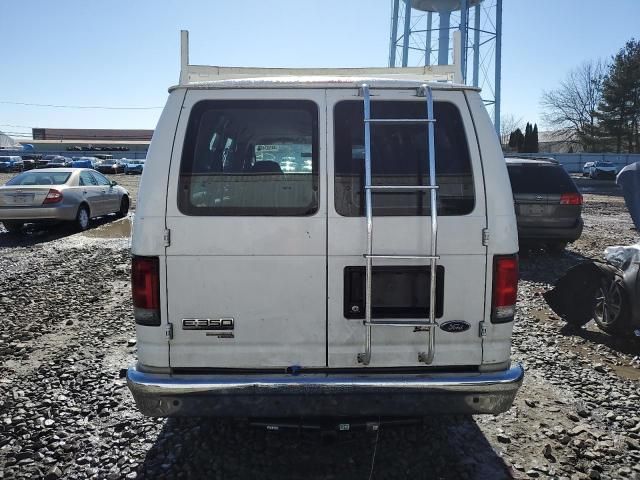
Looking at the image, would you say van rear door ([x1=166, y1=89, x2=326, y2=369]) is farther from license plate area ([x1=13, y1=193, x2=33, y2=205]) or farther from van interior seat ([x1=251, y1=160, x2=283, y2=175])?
license plate area ([x1=13, y1=193, x2=33, y2=205])

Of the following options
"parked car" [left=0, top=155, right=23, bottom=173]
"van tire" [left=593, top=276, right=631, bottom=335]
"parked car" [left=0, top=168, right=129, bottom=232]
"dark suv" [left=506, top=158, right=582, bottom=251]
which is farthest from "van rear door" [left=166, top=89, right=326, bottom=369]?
"parked car" [left=0, top=155, right=23, bottom=173]

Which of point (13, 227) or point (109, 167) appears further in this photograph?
point (109, 167)

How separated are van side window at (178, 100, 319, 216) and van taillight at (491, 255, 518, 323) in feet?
3.50

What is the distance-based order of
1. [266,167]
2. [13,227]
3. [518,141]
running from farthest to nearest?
[518,141], [13,227], [266,167]

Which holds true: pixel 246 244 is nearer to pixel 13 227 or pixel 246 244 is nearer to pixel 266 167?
pixel 266 167

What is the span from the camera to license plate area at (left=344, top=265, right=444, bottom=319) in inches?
110

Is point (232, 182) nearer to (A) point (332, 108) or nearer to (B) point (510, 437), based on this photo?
(A) point (332, 108)

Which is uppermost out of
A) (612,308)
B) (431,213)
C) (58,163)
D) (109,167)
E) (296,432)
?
(58,163)

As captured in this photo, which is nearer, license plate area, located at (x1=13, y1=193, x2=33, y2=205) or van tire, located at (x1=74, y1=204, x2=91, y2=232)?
license plate area, located at (x1=13, y1=193, x2=33, y2=205)

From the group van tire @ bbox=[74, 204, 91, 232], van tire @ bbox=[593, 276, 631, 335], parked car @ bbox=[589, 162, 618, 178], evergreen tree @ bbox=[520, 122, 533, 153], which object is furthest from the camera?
evergreen tree @ bbox=[520, 122, 533, 153]

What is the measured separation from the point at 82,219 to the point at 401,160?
36.9 feet

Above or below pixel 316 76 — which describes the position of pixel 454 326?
below

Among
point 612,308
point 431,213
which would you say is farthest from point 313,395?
point 612,308

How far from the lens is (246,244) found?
276 centimetres
